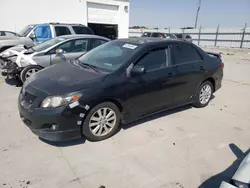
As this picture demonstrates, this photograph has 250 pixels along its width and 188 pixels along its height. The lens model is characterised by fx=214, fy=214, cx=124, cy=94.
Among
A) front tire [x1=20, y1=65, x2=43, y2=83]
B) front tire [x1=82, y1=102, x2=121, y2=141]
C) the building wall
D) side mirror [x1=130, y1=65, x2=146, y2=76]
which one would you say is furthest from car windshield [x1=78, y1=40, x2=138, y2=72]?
the building wall

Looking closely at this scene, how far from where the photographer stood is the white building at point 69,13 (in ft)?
46.7

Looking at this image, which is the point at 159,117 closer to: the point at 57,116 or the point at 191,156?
the point at 191,156

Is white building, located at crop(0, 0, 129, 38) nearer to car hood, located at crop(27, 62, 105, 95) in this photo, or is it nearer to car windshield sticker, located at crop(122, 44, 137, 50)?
car hood, located at crop(27, 62, 105, 95)

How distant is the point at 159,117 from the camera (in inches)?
176

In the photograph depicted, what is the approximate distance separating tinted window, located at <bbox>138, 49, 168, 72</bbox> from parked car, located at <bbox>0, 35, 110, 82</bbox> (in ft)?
9.24

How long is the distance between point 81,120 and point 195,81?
2723mm

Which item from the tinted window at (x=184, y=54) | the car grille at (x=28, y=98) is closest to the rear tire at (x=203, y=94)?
the tinted window at (x=184, y=54)

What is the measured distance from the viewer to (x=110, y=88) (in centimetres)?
331

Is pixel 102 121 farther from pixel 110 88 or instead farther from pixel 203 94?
pixel 203 94

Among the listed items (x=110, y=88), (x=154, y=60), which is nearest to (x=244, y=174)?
(x=110, y=88)

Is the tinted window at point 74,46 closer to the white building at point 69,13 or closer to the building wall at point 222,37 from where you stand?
the white building at point 69,13

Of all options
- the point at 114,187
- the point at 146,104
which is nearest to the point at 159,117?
the point at 146,104

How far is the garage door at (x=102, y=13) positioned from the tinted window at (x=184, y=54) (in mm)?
13923

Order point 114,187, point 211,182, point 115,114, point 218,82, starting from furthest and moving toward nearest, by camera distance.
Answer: point 218,82 → point 115,114 → point 211,182 → point 114,187
